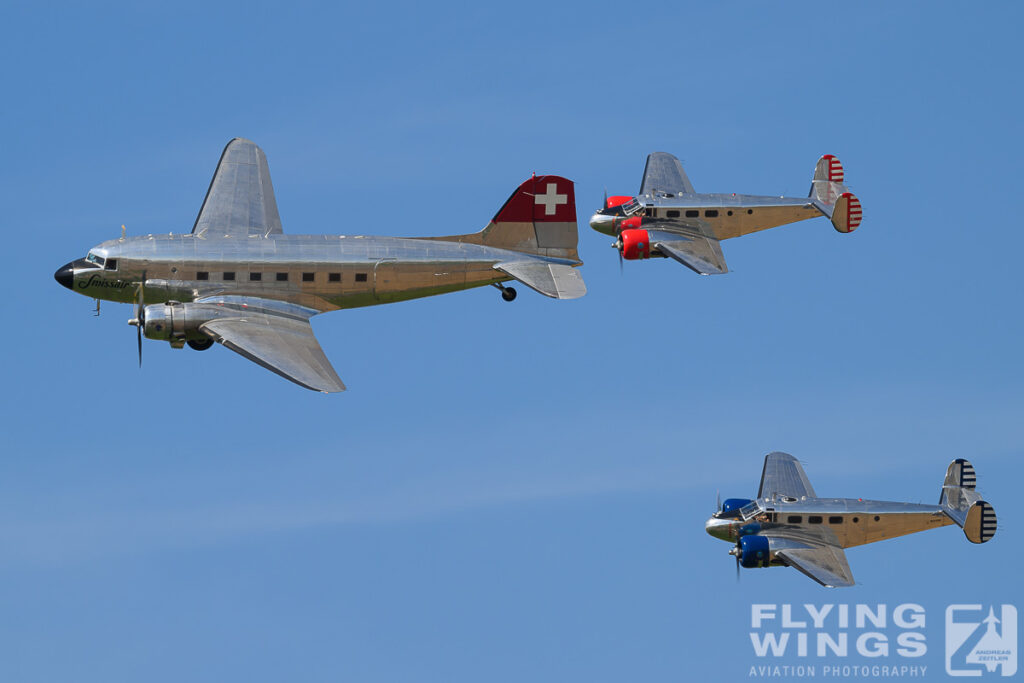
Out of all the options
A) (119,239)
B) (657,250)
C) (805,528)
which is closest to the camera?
(805,528)

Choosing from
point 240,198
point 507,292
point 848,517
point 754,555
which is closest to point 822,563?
point 754,555

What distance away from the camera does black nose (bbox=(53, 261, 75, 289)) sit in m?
54.9

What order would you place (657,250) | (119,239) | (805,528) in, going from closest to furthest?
(805,528) → (119,239) → (657,250)

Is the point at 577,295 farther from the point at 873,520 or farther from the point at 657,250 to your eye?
the point at 873,520

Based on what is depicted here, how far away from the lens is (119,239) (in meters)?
55.1

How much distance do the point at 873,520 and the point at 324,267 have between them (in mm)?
16014

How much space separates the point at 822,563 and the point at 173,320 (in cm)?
1775

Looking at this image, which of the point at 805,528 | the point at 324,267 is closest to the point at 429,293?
the point at 324,267

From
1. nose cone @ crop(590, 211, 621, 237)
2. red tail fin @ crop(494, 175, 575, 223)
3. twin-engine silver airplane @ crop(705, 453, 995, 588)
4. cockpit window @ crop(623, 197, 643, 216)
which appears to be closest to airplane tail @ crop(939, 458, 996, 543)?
twin-engine silver airplane @ crop(705, 453, 995, 588)

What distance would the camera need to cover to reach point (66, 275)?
5500 cm

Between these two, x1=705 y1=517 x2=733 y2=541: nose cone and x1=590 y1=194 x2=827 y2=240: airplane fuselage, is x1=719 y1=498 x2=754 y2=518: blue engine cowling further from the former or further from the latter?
x1=590 y1=194 x2=827 y2=240: airplane fuselage

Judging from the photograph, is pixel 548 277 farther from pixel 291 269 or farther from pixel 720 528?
pixel 720 528

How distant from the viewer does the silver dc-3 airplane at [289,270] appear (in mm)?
52594

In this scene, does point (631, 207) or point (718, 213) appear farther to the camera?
point (631, 207)
